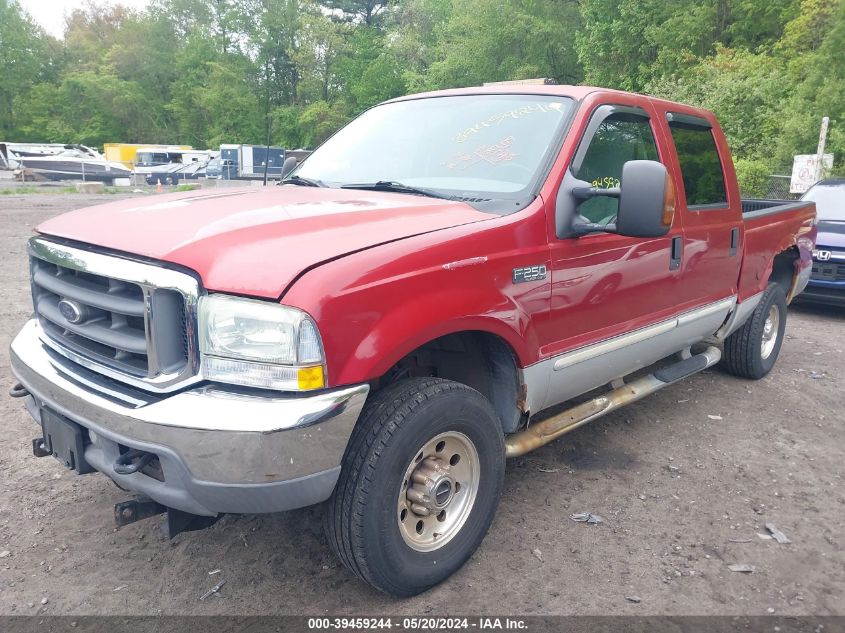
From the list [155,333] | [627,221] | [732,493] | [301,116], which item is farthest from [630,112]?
[301,116]

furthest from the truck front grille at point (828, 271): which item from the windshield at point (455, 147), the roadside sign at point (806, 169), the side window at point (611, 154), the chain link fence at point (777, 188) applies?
the chain link fence at point (777, 188)

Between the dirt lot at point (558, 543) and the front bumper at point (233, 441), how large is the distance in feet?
2.32

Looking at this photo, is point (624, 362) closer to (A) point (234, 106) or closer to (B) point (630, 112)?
(B) point (630, 112)

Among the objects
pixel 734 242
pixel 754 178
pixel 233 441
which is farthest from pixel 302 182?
pixel 754 178

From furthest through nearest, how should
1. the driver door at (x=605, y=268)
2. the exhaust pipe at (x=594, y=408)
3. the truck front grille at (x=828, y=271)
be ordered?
the truck front grille at (x=828, y=271) → the exhaust pipe at (x=594, y=408) → the driver door at (x=605, y=268)

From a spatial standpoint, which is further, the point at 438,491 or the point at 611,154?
the point at 611,154

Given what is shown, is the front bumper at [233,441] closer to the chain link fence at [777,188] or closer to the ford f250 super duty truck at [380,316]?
the ford f250 super duty truck at [380,316]

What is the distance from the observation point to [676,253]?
12.8ft

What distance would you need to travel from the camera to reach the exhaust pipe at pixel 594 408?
329 centimetres

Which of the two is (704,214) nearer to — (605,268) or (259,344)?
(605,268)

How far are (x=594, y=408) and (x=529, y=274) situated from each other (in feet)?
3.61

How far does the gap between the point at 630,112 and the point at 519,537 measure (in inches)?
92.1

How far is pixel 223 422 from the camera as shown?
2.15m

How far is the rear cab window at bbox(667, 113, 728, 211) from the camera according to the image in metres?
4.15
